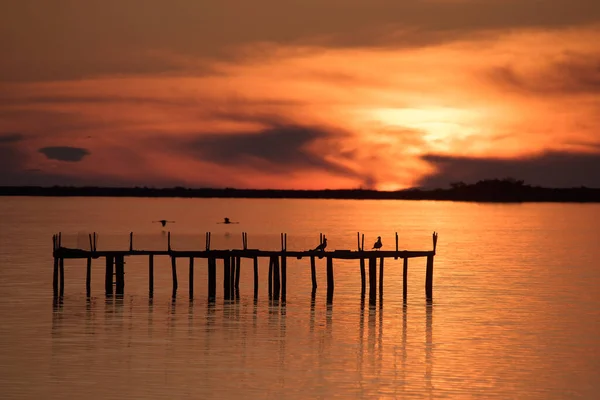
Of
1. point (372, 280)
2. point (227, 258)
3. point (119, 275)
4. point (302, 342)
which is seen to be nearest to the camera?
point (302, 342)

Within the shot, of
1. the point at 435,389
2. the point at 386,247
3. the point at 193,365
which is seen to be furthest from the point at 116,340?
the point at 386,247

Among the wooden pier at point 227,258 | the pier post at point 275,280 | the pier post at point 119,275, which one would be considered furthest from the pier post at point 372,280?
the pier post at point 119,275

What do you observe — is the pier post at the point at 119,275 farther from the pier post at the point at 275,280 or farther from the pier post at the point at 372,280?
the pier post at the point at 372,280

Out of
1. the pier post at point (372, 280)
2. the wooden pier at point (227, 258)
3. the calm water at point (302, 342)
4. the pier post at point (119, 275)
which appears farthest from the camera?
the pier post at point (119, 275)

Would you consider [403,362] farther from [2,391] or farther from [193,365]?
[2,391]

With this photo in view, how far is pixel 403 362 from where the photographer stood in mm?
41656

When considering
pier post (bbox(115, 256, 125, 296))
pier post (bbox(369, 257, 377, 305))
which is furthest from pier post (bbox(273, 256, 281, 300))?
pier post (bbox(115, 256, 125, 296))

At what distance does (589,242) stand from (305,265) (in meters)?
61.2

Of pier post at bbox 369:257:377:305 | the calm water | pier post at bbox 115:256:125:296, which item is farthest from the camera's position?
pier post at bbox 115:256:125:296

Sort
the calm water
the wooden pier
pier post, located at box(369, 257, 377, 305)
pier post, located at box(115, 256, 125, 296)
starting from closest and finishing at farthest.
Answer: the calm water, the wooden pier, pier post, located at box(369, 257, 377, 305), pier post, located at box(115, 256, 125, 296)

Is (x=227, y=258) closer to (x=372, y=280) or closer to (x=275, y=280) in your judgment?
(x=275, y=280)

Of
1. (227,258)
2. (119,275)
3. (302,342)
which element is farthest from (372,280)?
(302,342)

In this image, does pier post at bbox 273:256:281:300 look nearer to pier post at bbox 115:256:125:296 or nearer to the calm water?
the calm water

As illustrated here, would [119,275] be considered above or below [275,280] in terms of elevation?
above
